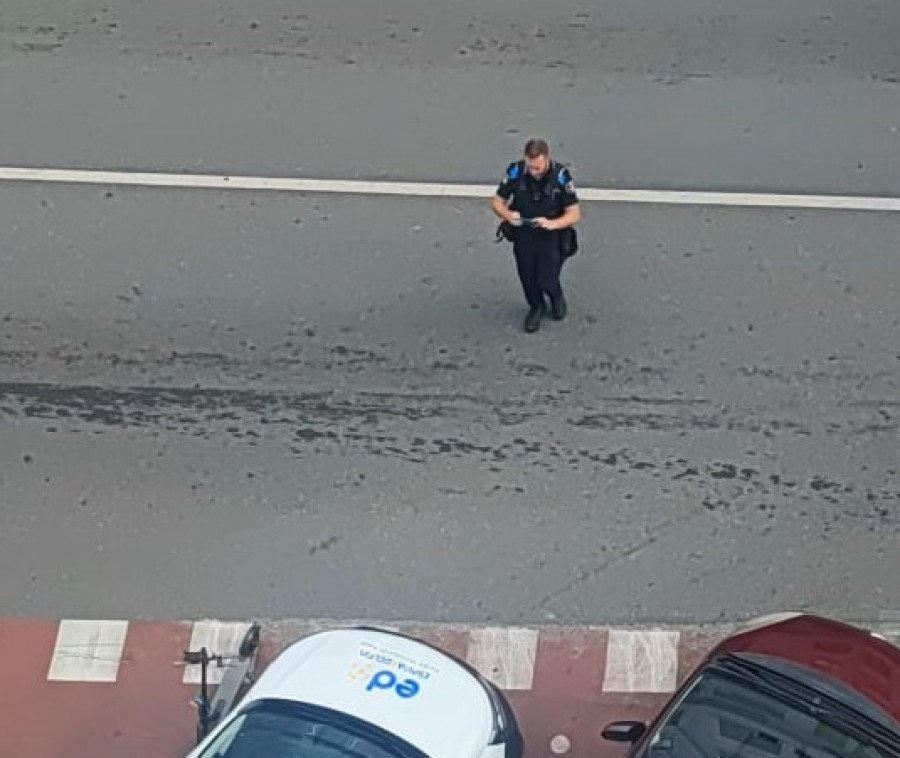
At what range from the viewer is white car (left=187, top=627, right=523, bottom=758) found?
291 inches

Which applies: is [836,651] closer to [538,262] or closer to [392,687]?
[392,687]

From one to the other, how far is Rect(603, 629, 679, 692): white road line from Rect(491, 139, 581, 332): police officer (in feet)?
7.72

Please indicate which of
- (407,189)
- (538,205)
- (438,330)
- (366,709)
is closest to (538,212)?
(538,205)

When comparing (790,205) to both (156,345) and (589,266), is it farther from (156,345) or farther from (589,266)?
(156,345)

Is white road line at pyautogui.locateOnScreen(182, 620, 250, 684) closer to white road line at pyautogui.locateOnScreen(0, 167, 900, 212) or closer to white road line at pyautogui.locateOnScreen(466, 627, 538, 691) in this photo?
white road line at pyautogui.locateOnScreen(466, 627, 538, 691)

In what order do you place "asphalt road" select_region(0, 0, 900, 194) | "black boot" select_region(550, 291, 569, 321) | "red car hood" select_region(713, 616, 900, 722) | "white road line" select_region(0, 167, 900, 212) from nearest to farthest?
"red car hood" select_region(713, 616, 900, 722)
"black boot" select_region(550, 291, 569, 321)
"white road line" select_region(0, 167, 900, 212)
"asphalt road" select_region(0, 0, 900, 194)

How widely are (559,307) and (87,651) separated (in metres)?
3.68

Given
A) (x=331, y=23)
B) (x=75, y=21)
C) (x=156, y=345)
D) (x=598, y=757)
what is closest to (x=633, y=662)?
(x=598, y=757)

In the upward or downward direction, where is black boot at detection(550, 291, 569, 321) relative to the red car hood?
upward

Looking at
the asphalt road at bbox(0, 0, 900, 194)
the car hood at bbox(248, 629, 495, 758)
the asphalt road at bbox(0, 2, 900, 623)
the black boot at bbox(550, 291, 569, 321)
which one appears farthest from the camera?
the asphalt road at bbox(0, 0, 900, 194)

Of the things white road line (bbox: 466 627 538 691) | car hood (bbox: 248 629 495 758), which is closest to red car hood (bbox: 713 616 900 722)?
white road line (bbox: 466 627 538 691)

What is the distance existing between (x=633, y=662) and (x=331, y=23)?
5.77 meters

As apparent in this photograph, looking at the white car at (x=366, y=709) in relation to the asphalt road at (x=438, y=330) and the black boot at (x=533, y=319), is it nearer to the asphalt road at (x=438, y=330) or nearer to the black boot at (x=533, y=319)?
the asphalt road at (x=438, y=330)

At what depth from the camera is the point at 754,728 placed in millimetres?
7445
